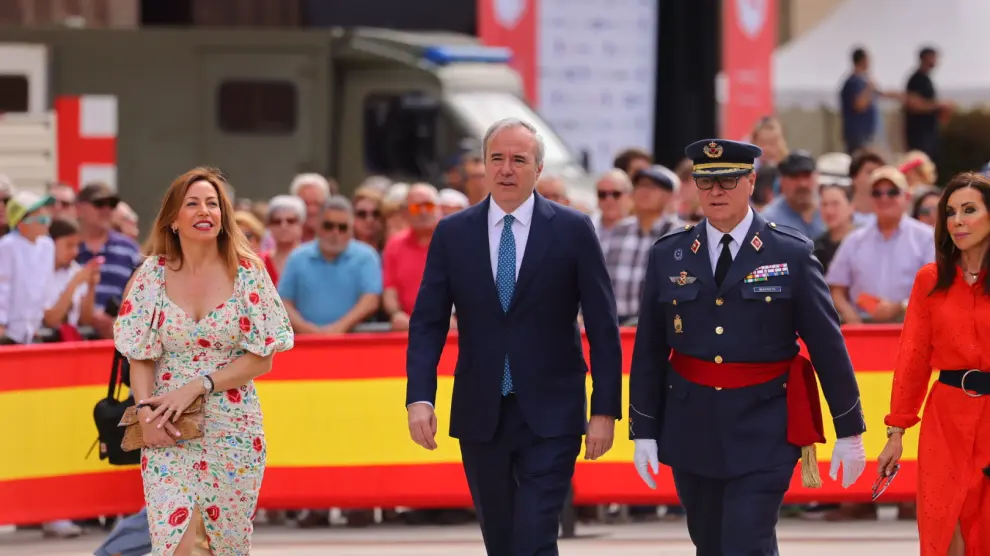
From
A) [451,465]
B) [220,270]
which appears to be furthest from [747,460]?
[451,465]

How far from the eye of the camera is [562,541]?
1115 centimetres

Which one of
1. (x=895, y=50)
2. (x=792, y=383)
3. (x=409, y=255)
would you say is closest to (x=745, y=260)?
(x=792, y=383)

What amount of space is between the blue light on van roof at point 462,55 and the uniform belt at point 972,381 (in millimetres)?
13448

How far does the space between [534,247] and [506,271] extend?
0.49 feet

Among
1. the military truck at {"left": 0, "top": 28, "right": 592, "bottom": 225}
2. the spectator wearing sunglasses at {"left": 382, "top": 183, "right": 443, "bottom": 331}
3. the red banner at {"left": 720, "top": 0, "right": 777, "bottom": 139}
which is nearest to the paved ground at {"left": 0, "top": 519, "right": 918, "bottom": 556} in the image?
the spectator wearing sunglasses at {"left": 382, "top": 183, "right": 443, "bottom": 331}

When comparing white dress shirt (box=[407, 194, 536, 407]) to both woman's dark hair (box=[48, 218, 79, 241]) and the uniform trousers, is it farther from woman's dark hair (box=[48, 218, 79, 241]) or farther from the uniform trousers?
woman's dark hair (box=[48, 218, 79, 241])

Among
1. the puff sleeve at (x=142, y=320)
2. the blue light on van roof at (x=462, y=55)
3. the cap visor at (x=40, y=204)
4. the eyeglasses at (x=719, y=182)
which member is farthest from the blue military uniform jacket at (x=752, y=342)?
the blue light on van roof at (x=462, y=55)

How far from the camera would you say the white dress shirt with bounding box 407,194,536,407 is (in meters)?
7.78

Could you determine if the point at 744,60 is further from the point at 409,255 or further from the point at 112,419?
the point at 112,419

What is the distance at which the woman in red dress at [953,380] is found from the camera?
7.70 metres

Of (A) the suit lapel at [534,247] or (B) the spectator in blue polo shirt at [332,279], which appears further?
(B) the spectator in blue polo shirt at [332,279]

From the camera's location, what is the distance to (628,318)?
12102mm

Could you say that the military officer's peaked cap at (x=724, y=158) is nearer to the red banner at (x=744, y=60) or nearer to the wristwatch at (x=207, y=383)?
the wristwatch at (x=207, y=383)

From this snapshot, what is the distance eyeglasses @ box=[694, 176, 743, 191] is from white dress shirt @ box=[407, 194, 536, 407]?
0.70m
